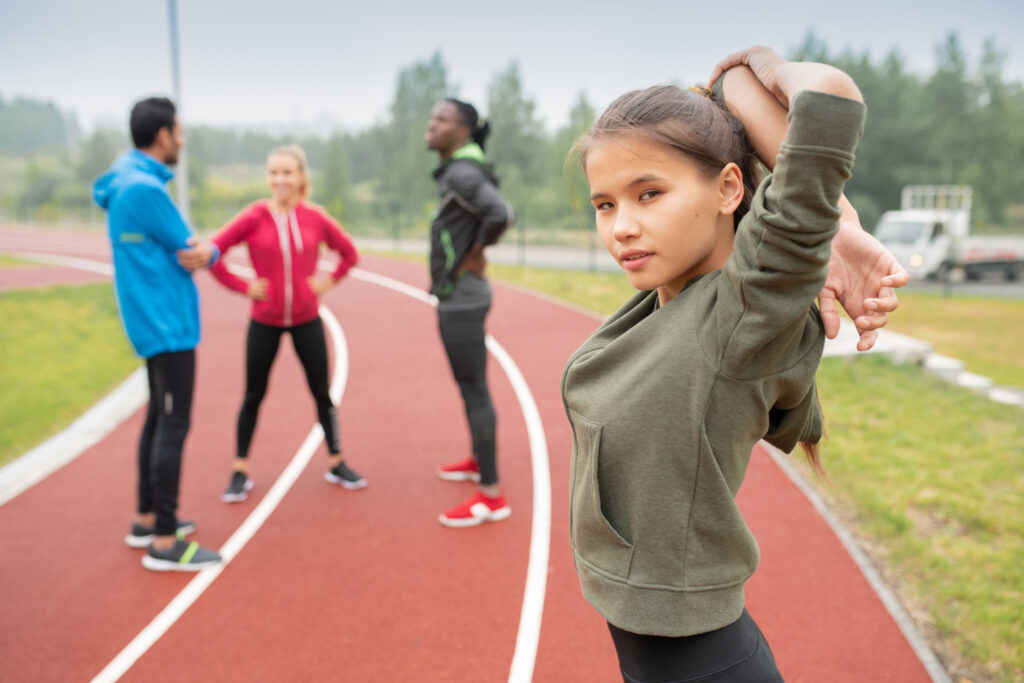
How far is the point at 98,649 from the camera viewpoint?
10.7 feet

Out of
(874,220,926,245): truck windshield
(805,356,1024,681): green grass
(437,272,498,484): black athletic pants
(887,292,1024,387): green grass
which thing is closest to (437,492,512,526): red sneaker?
(437,272,498,484): black athletic pants

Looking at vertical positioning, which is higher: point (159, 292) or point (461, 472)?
point (159, 292)

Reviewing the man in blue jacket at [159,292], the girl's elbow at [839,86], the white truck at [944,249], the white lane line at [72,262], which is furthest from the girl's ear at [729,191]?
the white lane line at [72,262]

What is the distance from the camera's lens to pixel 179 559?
3.89 metres

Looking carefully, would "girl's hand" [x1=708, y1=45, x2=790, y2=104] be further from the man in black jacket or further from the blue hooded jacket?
the blue hooded jacket

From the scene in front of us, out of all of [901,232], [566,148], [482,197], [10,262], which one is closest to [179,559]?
[482,197]

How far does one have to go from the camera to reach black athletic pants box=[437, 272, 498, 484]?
14.0 ft

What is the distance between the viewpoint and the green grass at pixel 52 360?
6684 millimetres

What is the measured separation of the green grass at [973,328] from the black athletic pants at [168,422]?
10080mm

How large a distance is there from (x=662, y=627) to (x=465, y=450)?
4.71 meters

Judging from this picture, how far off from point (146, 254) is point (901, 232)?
961 inches

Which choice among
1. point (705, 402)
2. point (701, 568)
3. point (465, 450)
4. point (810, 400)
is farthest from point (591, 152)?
point (465, 450)

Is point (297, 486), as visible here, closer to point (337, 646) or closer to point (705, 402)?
point (337, 646)

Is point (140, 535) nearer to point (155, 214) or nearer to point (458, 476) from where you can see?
point (155, 214)
